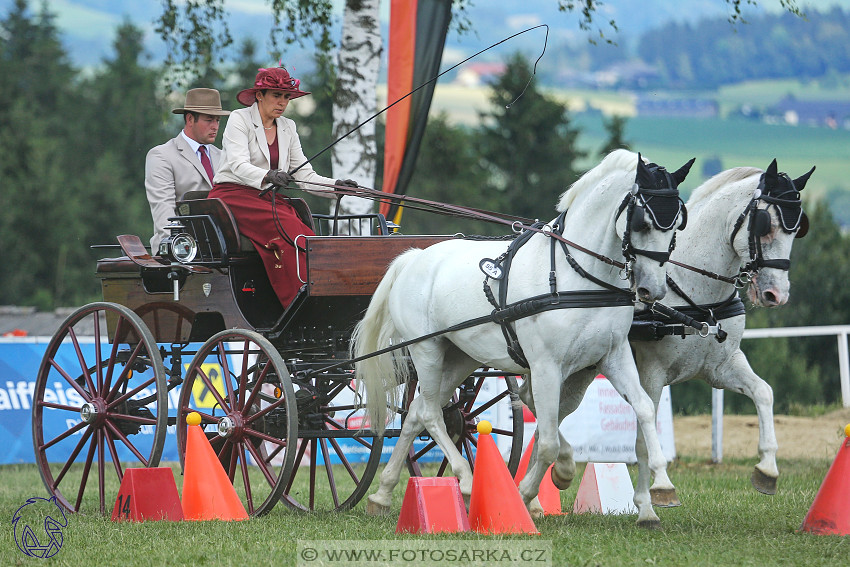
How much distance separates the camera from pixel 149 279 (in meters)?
7.23

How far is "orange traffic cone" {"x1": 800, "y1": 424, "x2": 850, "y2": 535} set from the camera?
5.60 metres

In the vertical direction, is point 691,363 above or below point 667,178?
below

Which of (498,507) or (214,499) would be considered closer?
(498,507)

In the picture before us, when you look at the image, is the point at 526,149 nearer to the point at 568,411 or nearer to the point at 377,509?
the point at 377,509

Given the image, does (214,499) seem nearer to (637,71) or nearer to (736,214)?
(736,214)

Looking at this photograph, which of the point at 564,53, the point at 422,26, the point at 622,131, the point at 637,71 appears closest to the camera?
the point at 422,26

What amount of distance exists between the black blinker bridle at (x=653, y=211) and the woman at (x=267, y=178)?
6.79ft

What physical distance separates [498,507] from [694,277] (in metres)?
1.80

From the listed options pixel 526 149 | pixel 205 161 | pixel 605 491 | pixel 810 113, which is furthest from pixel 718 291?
pixel 810 113

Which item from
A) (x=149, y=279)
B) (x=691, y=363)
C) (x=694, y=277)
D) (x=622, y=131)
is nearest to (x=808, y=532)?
(x=691, y=363)

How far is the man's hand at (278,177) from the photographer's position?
6.67m

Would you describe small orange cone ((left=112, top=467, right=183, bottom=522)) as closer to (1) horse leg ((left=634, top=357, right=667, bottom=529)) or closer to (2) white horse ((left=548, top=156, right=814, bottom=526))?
(2) white horse ((left=548, top=156, right=814, bottom=526))

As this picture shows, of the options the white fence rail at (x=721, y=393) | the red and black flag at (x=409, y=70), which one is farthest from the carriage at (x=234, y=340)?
the white fence rail at (x=721, y=393)

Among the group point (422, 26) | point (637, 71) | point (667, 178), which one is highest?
point (637, 71)
